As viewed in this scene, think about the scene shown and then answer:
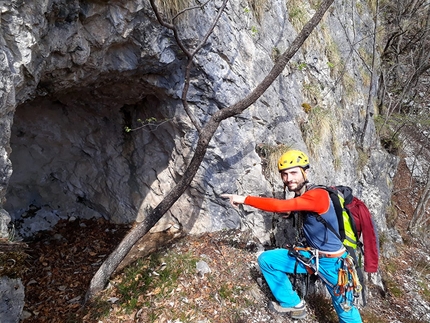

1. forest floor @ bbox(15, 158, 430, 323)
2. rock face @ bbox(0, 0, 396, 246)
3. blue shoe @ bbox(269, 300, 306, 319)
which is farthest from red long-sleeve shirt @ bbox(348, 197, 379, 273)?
rock face @ bbox(0, 0, 396, 246)

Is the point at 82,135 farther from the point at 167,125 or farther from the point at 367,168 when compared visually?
the point at 367,168

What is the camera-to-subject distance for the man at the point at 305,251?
13.2 feet

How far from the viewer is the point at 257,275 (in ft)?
17.1

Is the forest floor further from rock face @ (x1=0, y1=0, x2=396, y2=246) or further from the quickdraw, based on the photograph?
the quickdraw

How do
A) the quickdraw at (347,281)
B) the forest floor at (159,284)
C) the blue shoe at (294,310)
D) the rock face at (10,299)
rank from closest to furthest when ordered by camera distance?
the rock face at (10,299) → the quickdraw at (347,281) → the forest floor at (159,284) → the blue shoe at (294,310)

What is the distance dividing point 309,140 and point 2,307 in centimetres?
595

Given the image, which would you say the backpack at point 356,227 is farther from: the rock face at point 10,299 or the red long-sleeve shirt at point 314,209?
the rock face at point 10,299

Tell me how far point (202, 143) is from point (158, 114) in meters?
1.96

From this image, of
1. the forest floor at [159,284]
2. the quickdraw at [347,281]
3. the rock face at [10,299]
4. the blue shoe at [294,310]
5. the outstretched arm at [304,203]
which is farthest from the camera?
the blue shoe at [294,310]

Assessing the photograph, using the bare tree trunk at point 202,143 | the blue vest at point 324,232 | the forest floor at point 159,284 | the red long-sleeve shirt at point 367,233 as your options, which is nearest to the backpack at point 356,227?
the red long-sleeve shirt at point 367,233

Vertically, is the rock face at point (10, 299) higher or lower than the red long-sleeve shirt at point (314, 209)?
lower

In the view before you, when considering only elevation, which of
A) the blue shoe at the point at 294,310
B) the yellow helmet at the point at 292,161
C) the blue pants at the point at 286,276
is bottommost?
the blue shoe at the point at 294,310

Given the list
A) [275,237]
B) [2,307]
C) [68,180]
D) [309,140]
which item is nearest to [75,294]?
[2,307]

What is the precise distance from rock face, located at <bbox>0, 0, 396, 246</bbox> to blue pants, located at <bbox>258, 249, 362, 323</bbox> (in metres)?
1.15
